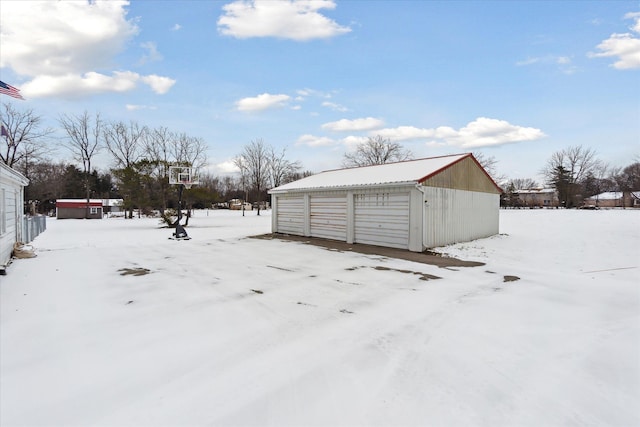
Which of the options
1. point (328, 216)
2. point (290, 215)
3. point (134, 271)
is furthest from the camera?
point (290, 215)

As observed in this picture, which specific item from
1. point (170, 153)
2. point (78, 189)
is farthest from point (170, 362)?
point (78, 189)

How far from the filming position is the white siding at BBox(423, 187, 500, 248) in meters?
10.3

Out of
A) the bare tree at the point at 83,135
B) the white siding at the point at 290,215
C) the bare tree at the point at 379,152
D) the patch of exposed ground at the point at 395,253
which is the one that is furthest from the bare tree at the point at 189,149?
the patch of exposed ground at the point at 395,253

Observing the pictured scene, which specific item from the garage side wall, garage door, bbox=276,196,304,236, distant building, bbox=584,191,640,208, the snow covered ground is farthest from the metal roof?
distant building, bbox=584,191,640,208

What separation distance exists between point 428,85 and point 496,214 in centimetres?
649

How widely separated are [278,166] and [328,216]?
34.9 metres

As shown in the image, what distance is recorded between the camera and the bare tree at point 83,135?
34.6 metres

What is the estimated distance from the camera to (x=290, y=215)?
1549cm

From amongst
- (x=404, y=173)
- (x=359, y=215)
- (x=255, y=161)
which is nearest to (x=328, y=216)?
(x=359, y=215)

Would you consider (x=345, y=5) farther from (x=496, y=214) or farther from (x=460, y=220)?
(x=496, y=214)

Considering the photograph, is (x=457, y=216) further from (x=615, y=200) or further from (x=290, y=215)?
(x=615, y=200)

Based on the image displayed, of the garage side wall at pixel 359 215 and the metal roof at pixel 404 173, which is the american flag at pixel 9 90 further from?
the garage side wall at pixel 359 215

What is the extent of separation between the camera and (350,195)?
40.2ft

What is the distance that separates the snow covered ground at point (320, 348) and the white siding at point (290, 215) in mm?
7862
